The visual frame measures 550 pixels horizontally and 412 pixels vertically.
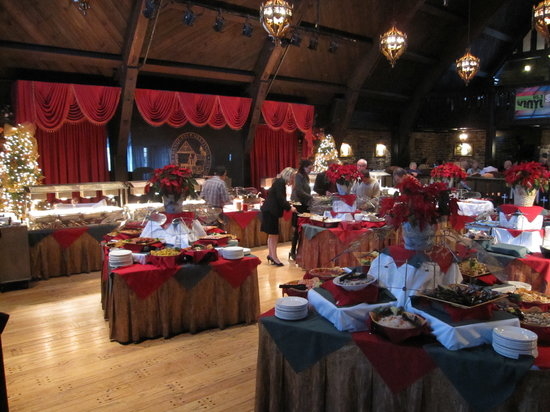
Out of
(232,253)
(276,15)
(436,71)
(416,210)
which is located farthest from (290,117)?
(416,210)

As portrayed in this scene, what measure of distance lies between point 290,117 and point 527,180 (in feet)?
25.0

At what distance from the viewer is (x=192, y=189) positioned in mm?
4219

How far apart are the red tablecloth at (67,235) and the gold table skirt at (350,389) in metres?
4.49

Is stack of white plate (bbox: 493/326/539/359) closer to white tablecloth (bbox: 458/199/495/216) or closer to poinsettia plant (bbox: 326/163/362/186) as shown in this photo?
poinsettia plant (bbox: 326/163/362/186)

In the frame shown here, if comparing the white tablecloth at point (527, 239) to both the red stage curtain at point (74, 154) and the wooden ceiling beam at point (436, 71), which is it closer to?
the red stage curtain at point (74, 154)

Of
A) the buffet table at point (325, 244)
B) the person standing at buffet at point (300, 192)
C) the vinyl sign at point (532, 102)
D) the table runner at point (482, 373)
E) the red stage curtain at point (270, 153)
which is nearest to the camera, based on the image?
the table runner at point (482, 373)

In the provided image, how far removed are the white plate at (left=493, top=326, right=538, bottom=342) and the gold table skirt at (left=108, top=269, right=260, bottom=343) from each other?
8.09 feet

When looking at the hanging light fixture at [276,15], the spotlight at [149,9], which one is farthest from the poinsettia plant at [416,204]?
the spotlight at [149,9]

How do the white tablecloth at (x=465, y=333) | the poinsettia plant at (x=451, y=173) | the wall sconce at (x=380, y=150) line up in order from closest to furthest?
the white tablecloth at (x=465, y=333), the poinsettia plant at (x=451, y=173), the wall sconce at (x=380, y=150)

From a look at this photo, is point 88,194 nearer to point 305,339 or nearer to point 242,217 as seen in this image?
point 242,217

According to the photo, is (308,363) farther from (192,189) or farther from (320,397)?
(192,189)

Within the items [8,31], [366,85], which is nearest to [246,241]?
[8,31]

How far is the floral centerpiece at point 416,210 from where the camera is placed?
239 centimetres

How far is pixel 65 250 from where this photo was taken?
599 centimetres
